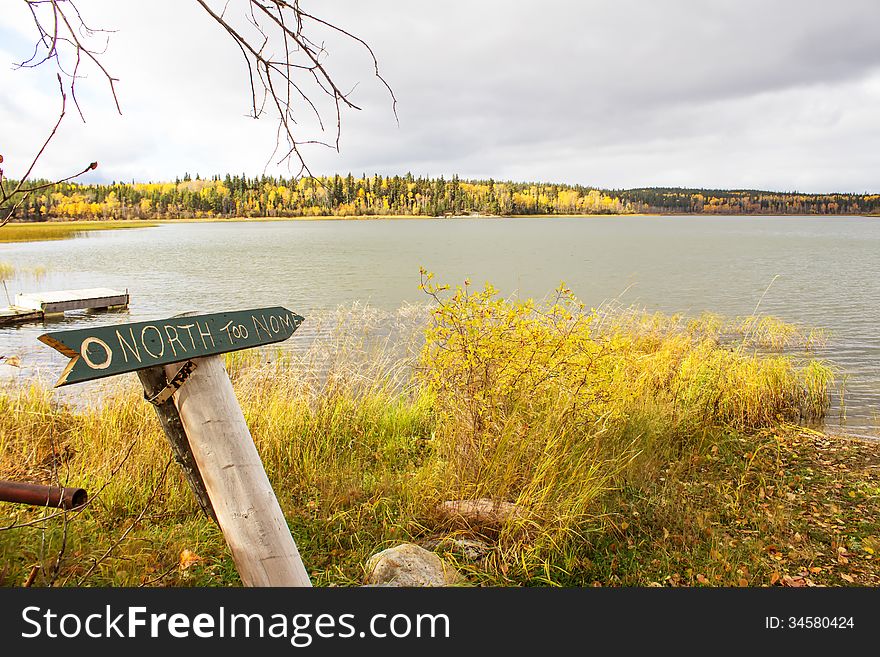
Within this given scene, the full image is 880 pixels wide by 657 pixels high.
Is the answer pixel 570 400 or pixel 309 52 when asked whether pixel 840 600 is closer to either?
pixel 570 400

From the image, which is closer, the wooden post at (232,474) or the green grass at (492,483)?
the wooden post at (232,474)

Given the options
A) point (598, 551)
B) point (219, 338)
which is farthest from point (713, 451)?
point (219, 338)

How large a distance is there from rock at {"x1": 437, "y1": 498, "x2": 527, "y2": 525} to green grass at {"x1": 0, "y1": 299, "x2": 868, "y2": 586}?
2.7 inches

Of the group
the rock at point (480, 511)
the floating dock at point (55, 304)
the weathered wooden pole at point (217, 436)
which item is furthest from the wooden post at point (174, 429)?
the floating dock at point (55, 304)

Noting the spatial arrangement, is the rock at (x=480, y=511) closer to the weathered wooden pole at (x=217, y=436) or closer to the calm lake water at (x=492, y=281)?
the weathered wooden pole at (x=217, y=436)

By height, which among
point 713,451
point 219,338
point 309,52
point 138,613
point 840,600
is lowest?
point 713,451

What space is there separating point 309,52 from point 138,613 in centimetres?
234

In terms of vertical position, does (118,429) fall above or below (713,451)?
above

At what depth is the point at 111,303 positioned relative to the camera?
1859 cm

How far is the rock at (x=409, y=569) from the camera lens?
3381mm

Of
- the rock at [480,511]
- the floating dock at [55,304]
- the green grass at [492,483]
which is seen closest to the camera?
the green grass at [492,483]

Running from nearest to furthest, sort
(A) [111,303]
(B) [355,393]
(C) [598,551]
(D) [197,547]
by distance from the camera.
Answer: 1. (D) [197,547]
2. (C) [598,551]
3. (B) [355,393]
4. (A) [111,303]

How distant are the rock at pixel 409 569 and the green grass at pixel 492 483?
170 millimetres

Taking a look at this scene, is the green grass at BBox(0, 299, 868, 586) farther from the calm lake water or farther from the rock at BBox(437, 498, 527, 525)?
the calm lake water
